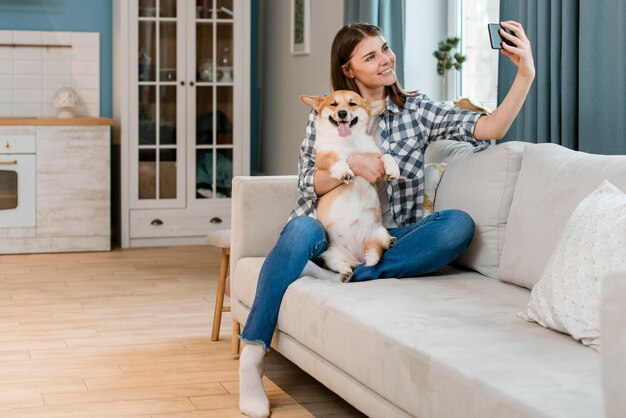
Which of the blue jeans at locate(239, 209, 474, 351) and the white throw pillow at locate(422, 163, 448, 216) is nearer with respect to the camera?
the blue jeans at locate(239, 209, 474, 351)

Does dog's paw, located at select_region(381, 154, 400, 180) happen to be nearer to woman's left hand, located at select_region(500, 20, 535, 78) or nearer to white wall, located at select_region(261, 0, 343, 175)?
woman's left hand, located at select_region(500, 20, 535, 78)

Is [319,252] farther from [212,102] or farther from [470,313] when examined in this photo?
[212,102]

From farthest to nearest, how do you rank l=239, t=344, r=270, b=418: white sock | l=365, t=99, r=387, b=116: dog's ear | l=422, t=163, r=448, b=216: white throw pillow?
l=422, t=163, r=448, b=216: white throw pillow, l=365, t=99, r=387, b=116: dog's ear, l=239, t=344, r=270, b=418: white sock

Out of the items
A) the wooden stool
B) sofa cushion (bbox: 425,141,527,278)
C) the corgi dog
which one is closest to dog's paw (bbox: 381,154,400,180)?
the corgi dog

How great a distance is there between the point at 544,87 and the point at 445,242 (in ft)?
2.46

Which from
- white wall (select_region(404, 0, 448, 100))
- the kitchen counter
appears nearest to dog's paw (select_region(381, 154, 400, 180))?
white wall (select_region(404, 0, 448, 100))

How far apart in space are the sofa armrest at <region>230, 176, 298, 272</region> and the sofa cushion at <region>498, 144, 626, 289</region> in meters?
0.79

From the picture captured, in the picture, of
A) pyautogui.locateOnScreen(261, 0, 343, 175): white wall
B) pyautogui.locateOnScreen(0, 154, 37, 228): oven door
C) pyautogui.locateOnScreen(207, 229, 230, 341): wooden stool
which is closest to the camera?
pyautogui.locateOnScreen(207, 229, 230, 341): wooden stool

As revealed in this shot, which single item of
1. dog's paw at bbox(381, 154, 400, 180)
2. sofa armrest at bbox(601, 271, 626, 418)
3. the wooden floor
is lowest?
the wooden floor

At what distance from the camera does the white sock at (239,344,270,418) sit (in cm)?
259

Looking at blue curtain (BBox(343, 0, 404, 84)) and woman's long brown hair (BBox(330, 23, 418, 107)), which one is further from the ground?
blue curtain (BBox(343, 0, 404, 84))

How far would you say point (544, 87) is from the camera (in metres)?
3.07

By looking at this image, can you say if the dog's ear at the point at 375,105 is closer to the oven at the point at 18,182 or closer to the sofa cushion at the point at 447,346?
the sofa cushion at the point at 447,346

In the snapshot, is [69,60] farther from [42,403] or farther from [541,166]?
[541,166]
